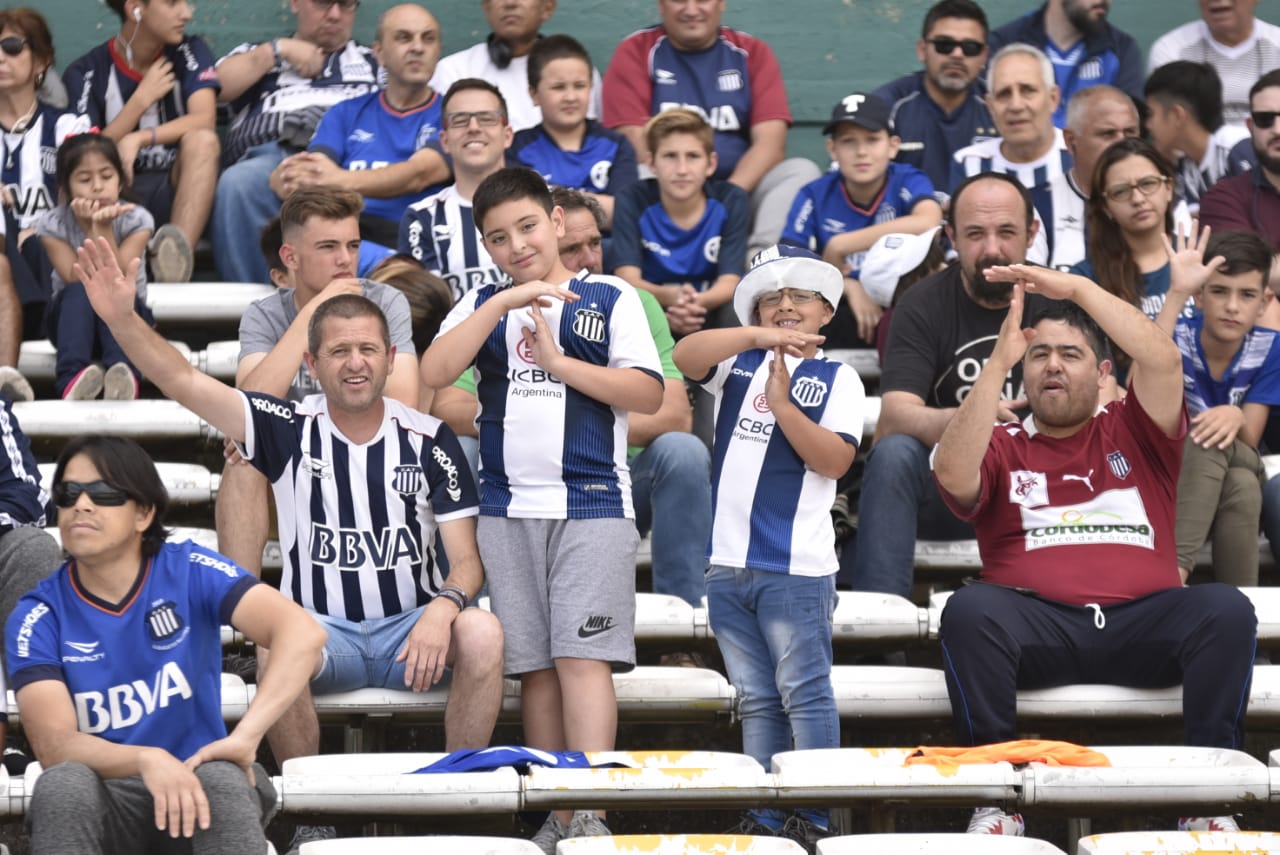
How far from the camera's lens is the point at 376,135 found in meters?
5.79

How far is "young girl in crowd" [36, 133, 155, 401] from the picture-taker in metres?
4.91

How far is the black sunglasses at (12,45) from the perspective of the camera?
5629 mm

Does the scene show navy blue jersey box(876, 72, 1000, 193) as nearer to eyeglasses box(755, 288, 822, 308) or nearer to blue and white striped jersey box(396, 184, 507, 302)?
blue and white striped jersey box(396, 184, 507, 302)

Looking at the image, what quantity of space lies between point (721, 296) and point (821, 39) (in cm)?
205

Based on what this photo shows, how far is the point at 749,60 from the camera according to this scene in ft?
20.0

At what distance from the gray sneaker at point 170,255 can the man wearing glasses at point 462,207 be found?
782 mm

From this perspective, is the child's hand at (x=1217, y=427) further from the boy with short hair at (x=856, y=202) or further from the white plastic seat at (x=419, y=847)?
the white plastic seat at (x=419, y=847)

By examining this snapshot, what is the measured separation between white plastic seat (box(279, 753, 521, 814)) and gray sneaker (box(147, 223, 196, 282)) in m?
2.79

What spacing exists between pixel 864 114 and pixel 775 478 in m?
2.02

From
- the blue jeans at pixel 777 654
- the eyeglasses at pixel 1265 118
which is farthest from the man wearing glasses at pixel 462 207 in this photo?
the eyeglasses at pixel 1265 118

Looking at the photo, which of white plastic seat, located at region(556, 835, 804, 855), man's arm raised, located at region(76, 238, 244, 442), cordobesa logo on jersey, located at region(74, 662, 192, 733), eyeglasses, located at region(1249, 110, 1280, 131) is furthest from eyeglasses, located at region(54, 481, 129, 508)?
eyeglasses, located at region(1249, 110, 1280, 131)

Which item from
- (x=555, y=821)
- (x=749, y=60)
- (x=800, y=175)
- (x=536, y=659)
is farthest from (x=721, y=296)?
(x=555, y=821)

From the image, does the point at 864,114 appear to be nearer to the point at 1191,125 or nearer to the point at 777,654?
the point at 1191,125

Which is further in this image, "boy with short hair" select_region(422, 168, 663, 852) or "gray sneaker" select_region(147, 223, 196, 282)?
"gray sneaker" select_region(147, 223, 196, 282)
